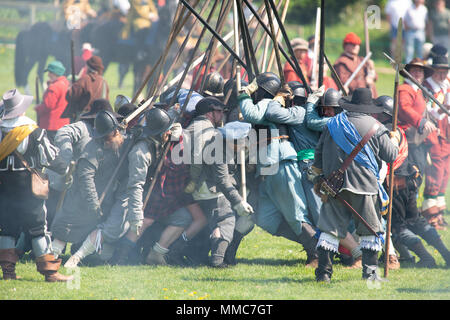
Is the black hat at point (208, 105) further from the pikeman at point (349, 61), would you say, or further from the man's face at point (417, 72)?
the pikeman at point (349, 61)

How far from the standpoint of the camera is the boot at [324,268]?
6.75m

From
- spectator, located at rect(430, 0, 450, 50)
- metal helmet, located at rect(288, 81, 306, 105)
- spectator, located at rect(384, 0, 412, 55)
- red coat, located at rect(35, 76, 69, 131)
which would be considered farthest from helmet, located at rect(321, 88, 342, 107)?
spectator, located at rect(384, 0, 412, 55)

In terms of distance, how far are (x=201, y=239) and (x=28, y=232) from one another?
1.74 m

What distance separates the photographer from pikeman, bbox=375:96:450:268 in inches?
298

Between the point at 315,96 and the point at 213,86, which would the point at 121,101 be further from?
the point at 315,96

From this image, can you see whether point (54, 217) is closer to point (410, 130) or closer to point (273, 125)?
point (273, 125)

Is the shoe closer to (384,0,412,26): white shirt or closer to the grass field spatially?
the grass field

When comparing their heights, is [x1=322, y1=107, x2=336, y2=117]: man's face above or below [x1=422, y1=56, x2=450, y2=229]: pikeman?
above

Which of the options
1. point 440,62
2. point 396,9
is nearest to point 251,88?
point 440,62

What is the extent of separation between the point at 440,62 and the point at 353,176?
3.28 meters

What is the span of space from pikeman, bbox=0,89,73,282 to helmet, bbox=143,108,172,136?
0.93 metres

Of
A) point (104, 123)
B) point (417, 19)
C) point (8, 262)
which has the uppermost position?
point (417, 19)

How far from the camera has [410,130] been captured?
28.1 ft

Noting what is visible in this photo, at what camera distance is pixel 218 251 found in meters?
7.35
